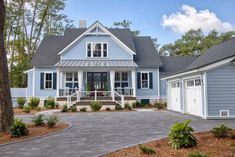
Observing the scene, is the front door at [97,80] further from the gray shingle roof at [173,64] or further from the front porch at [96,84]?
the gray shingle roof at [173,64]

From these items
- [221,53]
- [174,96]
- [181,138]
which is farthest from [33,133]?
[221,53]

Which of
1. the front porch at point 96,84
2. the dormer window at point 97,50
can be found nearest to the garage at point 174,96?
the front porch at point 96,84

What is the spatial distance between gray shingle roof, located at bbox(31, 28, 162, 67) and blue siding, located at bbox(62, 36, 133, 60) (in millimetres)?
1318

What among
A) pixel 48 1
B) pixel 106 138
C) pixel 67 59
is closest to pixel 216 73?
pixel 106 138

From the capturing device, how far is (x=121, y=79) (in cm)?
2388

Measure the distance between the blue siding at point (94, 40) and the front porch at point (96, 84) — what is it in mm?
1568

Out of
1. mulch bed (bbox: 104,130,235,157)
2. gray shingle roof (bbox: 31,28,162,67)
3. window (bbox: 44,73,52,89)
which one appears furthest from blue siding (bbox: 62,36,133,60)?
mulch bed (bbox: 104,130,235,157)

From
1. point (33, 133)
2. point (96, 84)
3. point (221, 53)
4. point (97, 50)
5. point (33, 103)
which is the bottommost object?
point (33, 133)

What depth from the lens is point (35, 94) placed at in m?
23.5

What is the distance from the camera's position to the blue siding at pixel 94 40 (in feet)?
77.6

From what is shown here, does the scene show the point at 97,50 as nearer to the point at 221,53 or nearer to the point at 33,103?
the point at 33,103

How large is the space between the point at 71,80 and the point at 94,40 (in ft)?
15.2

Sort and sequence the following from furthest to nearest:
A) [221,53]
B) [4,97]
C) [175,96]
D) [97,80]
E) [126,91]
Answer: [97,80] → [126,91] → [175,96] → [221,53] → [4,97]

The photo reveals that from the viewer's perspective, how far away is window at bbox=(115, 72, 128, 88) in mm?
23734
